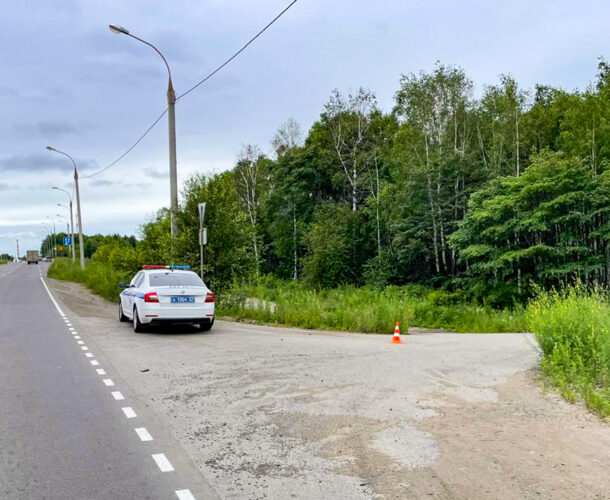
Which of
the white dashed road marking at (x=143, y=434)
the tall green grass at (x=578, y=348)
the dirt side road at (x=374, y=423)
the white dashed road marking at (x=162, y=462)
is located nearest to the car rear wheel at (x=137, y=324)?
the dirt side road at (x=374, y=423)

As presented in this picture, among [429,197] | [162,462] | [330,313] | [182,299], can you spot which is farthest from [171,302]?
[429,197]

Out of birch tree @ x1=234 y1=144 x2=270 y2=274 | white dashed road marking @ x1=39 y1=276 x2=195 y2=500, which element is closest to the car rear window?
white dashed road marking @ x1=39 y1=276 x2=195 y2=500

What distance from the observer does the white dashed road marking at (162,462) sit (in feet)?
15.8

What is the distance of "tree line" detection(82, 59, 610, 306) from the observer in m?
26.5

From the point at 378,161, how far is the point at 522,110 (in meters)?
12.6

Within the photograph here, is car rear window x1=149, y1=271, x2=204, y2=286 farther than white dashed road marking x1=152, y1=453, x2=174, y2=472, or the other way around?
car rear window x1=149, y1=271, x2=204, y2=286

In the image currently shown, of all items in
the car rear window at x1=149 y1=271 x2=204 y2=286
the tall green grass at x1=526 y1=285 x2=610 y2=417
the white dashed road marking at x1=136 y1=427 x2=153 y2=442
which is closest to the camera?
the white dashed road marking at x1=136 y1=427 x2=153 y2=442

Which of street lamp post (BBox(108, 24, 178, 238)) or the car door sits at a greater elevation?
street lamp post (BBox(108, 24, 178, 238))

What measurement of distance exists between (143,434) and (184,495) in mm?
1725

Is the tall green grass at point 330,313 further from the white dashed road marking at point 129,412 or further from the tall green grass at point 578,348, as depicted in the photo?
the white dashed road marking at point 129,412

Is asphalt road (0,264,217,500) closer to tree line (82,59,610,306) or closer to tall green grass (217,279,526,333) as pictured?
tall green grass (217,279,526,333)

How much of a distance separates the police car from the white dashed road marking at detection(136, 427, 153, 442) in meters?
7.93

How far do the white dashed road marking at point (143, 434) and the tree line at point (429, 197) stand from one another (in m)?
13.9

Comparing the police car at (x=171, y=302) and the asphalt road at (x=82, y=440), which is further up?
the police car at (x=171, y=302)
